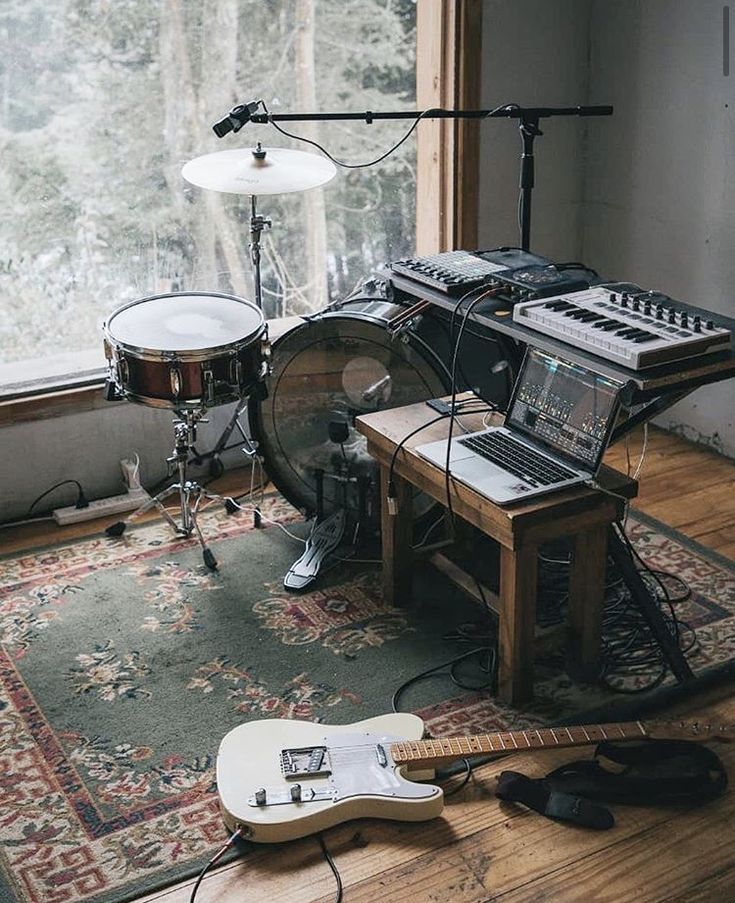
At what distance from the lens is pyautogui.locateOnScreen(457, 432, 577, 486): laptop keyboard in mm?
2703

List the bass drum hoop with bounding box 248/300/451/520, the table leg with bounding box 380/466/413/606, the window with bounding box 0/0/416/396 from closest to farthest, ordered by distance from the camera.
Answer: the table leg with bounding box 380/466/413/606
the bass drum hoop with bounding box 248/300/451/520
the window with bounding box 0/0/416/396

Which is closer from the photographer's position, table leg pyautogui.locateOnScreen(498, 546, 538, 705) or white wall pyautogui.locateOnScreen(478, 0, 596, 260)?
table leg pyautogui.locateOnScreen(498, 546, 538, 705)

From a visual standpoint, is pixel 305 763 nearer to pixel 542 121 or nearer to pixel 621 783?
pixel 621 783

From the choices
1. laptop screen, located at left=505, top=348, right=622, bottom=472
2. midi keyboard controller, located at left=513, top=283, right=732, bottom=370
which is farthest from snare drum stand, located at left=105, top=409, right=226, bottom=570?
midi keyboard controller, located at left=513, top=283, right=732, bottom=370

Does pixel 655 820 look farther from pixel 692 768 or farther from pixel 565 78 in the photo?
pixel 565 78

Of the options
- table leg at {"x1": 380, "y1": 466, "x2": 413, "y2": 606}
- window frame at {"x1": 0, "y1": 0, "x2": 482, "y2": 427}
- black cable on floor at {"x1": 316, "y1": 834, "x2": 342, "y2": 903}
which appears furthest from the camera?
window frame at {"x1": 0, "y1": 0, "x2": 482, "y2": 427}

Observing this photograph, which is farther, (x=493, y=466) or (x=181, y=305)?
(x=181, y=305)

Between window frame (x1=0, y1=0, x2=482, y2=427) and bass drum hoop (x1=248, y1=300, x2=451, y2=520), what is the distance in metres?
0.64

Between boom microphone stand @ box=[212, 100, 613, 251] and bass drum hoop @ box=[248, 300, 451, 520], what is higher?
boom microphone stand @ box=[212, 100, 613, 251]

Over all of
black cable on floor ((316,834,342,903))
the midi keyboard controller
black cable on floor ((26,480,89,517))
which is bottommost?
black cable on floor ((316,834,342,903))

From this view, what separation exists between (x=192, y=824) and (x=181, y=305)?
151 centimetres

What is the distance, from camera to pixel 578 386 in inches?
108

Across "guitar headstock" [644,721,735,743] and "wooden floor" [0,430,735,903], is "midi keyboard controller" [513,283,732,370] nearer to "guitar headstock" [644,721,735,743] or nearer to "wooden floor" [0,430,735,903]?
"guitar headstock" [644,721,735,743]

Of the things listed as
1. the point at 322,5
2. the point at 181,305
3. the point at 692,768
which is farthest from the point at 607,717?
the point at 322,5
